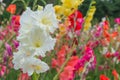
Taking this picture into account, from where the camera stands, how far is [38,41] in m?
1.95

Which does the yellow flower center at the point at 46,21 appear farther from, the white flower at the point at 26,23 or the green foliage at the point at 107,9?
the green foliage at the point at 107,9

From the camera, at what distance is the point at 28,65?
1988 millimetres

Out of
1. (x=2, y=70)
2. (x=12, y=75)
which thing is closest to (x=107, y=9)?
(x=12, y=75)

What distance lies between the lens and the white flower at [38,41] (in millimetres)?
1926

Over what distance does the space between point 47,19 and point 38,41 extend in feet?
0.30

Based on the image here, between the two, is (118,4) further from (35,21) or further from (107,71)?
(35,21)

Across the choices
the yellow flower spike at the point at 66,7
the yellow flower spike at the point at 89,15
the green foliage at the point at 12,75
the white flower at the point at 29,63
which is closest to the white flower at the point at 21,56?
the white flower at the point at 29,63

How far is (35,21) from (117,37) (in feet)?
10.7

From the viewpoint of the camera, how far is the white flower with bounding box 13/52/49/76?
1962mm

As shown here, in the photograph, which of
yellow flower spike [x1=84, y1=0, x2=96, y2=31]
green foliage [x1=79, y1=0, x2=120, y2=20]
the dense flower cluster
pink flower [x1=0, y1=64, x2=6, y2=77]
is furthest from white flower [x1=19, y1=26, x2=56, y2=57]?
green foliage [x1=79, y1=0, x2=120, y2=20]

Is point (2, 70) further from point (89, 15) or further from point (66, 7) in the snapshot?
point (66, 7)

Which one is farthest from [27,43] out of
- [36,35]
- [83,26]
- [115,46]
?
[115,46]

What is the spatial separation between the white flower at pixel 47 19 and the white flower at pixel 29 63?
0.40 ft

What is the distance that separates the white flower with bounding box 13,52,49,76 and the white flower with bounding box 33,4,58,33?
0.12 meters
